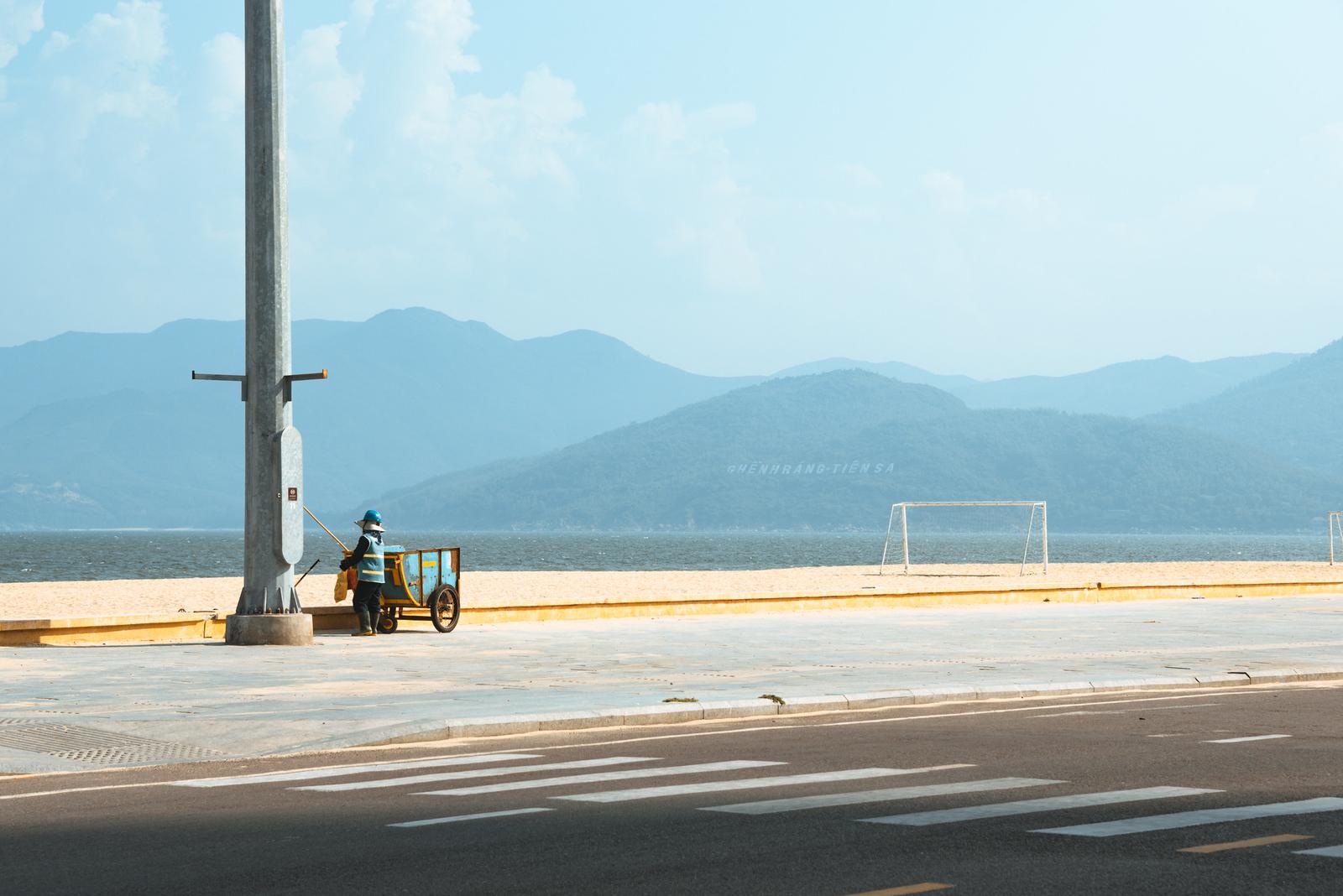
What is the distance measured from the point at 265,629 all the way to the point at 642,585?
27.4 meters

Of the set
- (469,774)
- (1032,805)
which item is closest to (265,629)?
(469,774)

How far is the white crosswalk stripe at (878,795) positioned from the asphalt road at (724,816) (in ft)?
0.09

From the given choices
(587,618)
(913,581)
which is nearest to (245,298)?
(587,618)

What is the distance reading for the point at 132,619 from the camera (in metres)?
22.6

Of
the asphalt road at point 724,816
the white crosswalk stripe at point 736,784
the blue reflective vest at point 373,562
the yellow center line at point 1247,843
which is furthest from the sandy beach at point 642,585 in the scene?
the yellow center line at point 1247,843

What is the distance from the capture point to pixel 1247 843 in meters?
8.66

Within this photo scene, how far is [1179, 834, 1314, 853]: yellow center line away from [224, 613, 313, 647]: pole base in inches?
577

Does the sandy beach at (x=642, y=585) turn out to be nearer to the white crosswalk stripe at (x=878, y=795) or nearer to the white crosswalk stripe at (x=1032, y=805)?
the white crosswalk stripe at (x=878, y=795)

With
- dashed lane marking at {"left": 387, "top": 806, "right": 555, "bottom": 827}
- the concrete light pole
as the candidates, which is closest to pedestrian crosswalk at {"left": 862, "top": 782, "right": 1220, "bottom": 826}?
dashed lane marking at {"left": 387, "top": 806, "right": 555, "bottom": 827}

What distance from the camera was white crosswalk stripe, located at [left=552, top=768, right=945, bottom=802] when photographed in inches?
404

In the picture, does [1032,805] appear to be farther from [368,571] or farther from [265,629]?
[368,571]

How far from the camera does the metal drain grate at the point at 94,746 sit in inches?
474

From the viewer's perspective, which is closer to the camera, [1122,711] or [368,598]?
[1122,711]

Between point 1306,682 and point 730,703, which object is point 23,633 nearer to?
point 730,703
